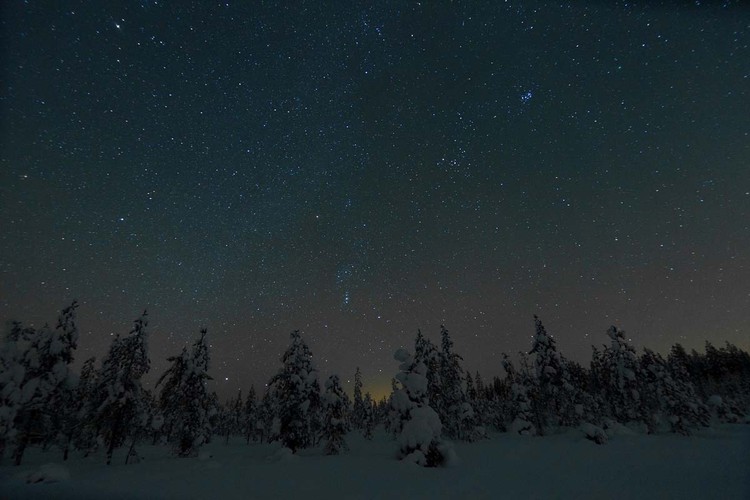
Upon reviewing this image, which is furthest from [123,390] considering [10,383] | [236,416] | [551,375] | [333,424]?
[236,416]

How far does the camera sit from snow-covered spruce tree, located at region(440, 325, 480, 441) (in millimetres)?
35750

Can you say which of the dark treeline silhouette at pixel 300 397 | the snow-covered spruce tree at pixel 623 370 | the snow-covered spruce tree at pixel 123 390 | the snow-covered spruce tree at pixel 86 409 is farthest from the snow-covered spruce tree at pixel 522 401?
the snow-covered spruce tree at pixel 86 409

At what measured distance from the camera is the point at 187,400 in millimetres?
29250

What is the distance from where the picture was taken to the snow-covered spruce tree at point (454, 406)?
35.8 metres

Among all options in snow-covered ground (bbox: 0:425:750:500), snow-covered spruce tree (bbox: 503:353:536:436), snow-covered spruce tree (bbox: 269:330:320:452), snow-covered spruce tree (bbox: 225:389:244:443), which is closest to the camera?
snow-covered ground (bbox: 0:425:750:500)

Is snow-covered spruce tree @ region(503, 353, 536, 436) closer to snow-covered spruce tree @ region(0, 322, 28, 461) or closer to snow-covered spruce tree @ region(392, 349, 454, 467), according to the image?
snow-covered spruce tree @ region(392, 349, 454, 467)

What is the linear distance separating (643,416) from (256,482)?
41879 mm

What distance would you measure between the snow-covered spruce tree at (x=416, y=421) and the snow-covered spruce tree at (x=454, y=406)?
18.3m

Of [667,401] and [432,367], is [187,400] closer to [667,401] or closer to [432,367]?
[432,367]

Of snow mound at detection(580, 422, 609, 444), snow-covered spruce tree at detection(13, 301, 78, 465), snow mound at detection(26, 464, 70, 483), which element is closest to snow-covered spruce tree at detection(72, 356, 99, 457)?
snow-covered spruce tree at detection(13, 301, 78, 465)

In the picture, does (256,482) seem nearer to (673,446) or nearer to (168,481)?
(168,481)

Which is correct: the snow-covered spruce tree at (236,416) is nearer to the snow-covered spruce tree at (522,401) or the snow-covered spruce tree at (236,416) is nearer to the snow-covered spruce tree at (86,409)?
the snow-covered spruce tree at (86,409)

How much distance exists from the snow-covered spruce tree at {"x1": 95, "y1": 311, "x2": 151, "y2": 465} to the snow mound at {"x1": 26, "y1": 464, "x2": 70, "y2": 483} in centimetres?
1385

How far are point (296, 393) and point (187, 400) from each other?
1114 cm
